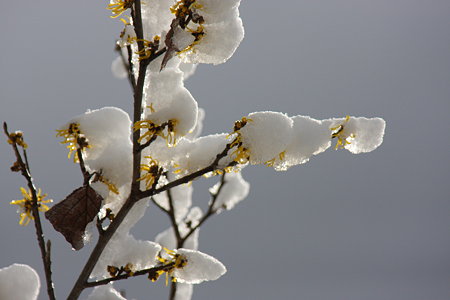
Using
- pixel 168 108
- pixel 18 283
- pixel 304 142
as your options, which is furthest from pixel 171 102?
pixel 18 283

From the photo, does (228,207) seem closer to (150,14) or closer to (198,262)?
(198,262)

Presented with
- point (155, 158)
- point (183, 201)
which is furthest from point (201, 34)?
point (183, 201)

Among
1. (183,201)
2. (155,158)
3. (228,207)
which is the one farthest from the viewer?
(228,207)

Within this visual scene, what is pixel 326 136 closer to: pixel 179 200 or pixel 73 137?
pixel 73 137

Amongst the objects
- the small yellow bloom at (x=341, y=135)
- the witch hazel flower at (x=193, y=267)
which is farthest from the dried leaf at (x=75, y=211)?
the small yellow bloom at (x=341, y=135)

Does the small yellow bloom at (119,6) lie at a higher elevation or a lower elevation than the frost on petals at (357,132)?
higher

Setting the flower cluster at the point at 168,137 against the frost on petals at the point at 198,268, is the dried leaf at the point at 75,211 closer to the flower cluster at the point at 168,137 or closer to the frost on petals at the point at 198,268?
the flower cluster at the point at 168,137
